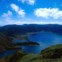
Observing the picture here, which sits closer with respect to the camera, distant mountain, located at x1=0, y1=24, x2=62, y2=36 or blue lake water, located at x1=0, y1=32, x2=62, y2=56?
blue lake water, located at x1=0, y1=32, x2=62, y2=56

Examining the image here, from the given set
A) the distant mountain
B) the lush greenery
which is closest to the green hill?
the lush greenery

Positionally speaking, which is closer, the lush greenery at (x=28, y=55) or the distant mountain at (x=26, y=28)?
the lush greenery at (x=28, y=55)

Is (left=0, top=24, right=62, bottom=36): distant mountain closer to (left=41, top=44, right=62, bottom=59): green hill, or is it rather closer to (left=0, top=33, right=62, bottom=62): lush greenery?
(left=0, top=33, right=62, bottom=62): lush greenery

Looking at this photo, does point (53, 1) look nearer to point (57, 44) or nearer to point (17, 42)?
point (57, 44)

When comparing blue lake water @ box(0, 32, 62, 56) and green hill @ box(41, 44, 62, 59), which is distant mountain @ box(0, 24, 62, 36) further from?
green hill @ box(41, 44, 62, 59)

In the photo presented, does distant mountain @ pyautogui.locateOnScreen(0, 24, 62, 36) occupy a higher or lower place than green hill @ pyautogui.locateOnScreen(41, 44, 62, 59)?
higher

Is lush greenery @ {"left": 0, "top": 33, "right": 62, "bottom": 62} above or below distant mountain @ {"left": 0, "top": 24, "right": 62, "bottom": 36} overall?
below

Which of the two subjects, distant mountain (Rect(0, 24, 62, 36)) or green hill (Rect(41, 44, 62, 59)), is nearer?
green hill (Rect(41, 44, 62, 59))

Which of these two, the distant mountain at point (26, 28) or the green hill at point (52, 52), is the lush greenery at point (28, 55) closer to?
the green hill at point (52, 52)

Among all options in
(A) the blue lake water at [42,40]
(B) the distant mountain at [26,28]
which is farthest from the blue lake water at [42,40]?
(B) the distant mountain at [26,28]
